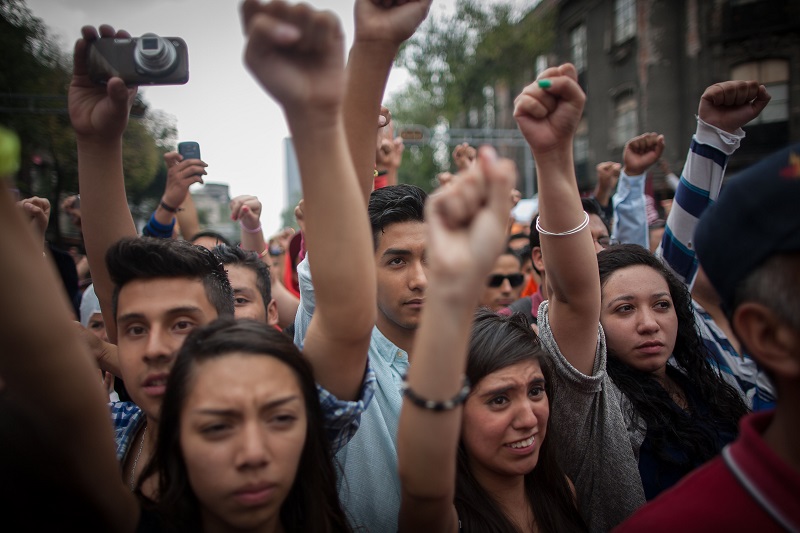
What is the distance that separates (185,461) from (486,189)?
96 centimetres

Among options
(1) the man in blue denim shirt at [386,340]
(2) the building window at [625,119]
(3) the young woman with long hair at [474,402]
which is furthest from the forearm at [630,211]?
(2) the building window at [625,119]

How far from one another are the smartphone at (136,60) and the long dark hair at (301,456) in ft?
2.75

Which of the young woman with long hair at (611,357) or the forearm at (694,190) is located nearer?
the young woman with long hair at (611,357)

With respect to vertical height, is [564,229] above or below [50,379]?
above

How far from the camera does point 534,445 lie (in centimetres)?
190

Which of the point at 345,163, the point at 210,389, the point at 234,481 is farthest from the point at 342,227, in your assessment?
the point at 234,481

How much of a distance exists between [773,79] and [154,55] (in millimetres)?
17992

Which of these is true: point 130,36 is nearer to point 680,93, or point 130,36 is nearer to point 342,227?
point 342,227

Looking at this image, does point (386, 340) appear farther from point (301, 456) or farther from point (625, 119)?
point (625, 119)

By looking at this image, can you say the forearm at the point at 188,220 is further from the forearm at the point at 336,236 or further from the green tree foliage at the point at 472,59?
the green tree foliage at the point at 472,59

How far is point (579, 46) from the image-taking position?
70.9 ft

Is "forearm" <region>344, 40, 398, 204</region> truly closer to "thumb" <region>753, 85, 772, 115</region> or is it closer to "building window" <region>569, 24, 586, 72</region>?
"thumb" <region>753, 85, 772, 115</region>

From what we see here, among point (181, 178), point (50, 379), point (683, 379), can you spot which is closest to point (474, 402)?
point (683, 379)

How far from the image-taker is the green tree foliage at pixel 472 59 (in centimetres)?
2259
